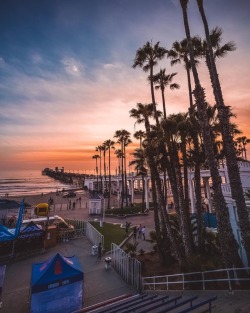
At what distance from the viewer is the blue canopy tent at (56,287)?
8500 mm

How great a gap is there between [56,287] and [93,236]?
10450 mm

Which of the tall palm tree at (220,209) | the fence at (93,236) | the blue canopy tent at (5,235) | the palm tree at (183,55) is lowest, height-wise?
the fence at (93,236)

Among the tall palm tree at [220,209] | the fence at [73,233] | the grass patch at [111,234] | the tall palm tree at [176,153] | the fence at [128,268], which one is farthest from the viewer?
the fence at [73,233]

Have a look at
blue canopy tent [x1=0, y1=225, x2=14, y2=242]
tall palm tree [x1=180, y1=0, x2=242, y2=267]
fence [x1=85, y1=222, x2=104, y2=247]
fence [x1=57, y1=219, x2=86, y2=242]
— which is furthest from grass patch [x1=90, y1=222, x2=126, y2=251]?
tall palm tree [x1=180, y1=0, x2=242, y2=267]

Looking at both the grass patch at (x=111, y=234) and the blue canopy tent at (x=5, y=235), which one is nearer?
the blue canopy tent at (x=5, y=235)

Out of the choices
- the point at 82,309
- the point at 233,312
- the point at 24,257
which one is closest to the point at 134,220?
the point at 24,257

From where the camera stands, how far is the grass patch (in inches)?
785

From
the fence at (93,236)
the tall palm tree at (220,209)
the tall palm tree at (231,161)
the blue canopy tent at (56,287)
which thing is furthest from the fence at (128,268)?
the tall palm tree at (231,161)

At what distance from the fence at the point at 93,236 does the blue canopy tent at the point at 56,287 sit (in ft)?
25.8

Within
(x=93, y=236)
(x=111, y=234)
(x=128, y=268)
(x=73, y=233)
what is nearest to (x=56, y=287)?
(x=128, y=268)

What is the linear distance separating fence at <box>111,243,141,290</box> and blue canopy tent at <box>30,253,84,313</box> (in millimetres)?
3100

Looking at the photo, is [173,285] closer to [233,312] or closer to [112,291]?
[112,291]

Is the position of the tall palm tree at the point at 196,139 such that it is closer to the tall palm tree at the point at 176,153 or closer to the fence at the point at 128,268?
the tall palm tree at the point at 176,153

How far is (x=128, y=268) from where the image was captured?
466 inches
